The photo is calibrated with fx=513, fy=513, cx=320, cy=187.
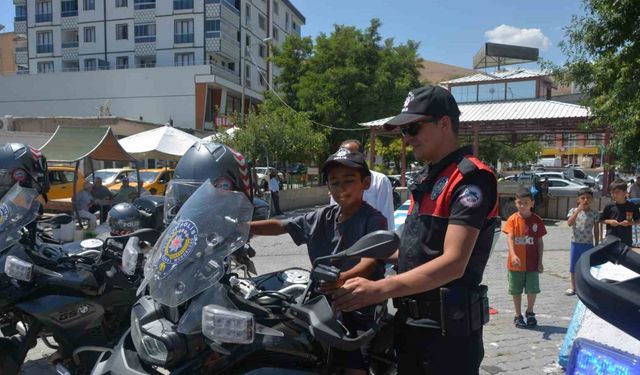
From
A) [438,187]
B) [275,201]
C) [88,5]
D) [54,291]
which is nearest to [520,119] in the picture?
[275,201]

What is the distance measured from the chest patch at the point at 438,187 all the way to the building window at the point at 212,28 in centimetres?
4288

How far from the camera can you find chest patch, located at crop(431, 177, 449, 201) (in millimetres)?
2186

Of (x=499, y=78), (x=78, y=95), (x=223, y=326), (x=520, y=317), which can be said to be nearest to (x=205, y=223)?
(x=223, y=326)

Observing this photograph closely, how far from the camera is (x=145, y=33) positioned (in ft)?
145

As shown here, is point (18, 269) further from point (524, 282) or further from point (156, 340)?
point (524, 282)

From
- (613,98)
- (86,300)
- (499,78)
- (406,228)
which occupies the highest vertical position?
(499,78)

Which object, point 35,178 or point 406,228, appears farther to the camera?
point 35,178

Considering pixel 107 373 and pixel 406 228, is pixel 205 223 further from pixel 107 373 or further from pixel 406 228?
pixel 406 228

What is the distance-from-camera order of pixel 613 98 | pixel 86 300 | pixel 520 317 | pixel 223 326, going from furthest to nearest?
pixel 613 98, pixel 520 317, pixel 86 300, pixel 223 326

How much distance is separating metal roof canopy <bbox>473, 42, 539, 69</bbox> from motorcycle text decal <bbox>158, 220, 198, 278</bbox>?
29.7m

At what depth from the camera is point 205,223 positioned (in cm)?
Result: 216

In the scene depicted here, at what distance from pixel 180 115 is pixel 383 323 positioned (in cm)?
3915

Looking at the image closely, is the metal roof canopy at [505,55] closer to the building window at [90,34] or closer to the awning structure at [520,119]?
the awning structure at [520,119]

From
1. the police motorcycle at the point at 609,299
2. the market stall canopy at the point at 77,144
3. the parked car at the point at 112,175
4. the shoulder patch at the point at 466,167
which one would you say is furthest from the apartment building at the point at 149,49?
the police motorcycle at the point at 609,299
